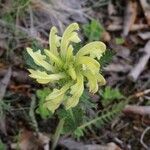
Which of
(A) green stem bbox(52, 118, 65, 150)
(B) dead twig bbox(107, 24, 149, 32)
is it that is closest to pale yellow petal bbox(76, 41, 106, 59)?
(A) green stem bbox(52, 118, 65, 150)

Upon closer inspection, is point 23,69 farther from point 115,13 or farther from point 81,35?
point 115,13

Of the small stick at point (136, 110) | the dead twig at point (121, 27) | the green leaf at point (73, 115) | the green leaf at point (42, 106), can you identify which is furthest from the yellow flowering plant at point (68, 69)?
the dead twig at point (121, 27)

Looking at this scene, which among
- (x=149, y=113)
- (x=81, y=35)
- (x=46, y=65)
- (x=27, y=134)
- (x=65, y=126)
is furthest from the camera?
(x=81, y=35)

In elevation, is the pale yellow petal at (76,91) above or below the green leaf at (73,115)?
above

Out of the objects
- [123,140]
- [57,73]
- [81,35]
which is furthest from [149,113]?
[57,73]

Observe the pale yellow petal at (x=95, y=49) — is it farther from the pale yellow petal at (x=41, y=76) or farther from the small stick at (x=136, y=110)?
the small stick at (x=136, y=110)

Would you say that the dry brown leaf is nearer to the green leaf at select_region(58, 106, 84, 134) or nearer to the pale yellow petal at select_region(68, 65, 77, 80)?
the green leaf at select_region(58, 106, 84, 134)

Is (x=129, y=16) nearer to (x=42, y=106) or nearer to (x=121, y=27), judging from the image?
(x=121, y=27)

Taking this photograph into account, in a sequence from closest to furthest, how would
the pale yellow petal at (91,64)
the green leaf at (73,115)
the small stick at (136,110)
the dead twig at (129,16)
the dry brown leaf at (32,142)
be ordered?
the pale yellow petal at (91,64)
the green leaf at (73,115)
the dry brown leaf at (32,142)
the small stick at (136,110)
the dead twig at (129,16)
